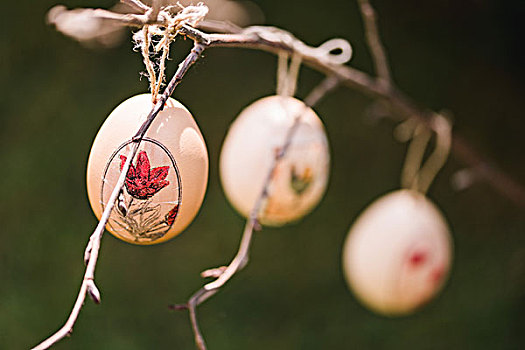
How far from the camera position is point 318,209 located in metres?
1.89

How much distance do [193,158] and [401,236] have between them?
17.9 inches

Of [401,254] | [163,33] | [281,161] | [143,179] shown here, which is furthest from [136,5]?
[401,254]

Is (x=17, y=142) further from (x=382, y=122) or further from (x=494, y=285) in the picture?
(x=494, y=285)

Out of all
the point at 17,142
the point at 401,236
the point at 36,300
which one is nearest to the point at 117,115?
the point at 401,236

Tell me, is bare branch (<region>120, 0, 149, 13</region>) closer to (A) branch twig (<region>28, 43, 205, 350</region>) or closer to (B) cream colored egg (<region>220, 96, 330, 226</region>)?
(A) branch twig (<region>28, 43, 205, 350</region>)

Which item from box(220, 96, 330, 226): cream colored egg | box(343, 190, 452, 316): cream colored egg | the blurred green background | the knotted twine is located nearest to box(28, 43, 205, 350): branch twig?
the knotted twine

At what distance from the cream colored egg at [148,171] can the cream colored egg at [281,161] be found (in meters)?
0.21

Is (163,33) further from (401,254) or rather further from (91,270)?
(401,254)

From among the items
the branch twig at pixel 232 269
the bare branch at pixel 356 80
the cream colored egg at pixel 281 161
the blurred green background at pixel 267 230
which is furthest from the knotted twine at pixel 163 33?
the blurred green background at pixel 267 230

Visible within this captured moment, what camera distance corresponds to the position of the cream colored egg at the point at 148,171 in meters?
0.51

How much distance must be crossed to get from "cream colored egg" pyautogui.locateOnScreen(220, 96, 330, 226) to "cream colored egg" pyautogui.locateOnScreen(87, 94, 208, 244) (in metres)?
0.21

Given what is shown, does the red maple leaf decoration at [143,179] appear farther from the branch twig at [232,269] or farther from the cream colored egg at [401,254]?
the cream colored egg at [401,254]

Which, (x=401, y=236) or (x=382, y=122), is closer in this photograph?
(x=401, y=236)

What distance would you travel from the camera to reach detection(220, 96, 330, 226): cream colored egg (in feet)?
2.47
